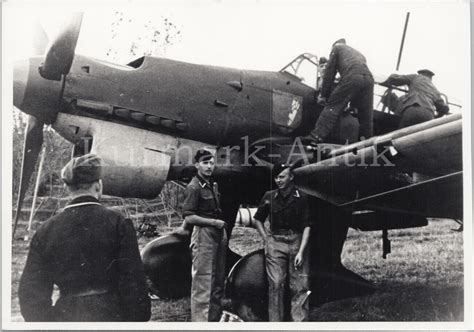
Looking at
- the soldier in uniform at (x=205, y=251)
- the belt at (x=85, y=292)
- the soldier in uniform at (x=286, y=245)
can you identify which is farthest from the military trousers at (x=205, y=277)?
the belt at (x=85, y=292)

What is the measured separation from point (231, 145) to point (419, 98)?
2090mm

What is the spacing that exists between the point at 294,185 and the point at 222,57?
148 cm

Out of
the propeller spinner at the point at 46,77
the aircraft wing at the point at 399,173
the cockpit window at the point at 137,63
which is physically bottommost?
the aircraft wing at the point at 399,173

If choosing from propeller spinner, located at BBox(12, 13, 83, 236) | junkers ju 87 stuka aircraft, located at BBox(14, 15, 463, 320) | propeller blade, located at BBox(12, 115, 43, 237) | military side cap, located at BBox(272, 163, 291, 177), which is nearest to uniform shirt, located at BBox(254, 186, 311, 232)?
junkers ju 87 stuka aircraft, located at BBox(14, 15, 463, 320)

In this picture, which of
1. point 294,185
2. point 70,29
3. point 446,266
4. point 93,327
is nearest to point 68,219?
point 93,327

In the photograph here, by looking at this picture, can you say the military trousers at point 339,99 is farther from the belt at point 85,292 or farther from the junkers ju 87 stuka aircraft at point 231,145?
the belt at point 85,292

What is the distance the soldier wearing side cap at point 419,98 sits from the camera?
5.46 metres

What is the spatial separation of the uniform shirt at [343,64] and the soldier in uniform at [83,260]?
118 inches

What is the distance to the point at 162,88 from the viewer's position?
4.67 meters

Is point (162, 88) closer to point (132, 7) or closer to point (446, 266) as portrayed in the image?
point (132, 7)

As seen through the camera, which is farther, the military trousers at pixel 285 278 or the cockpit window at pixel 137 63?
the cockpit window at pixel 137 63

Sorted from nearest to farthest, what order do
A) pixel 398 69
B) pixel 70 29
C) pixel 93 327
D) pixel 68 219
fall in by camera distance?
1. pixel 68 219
2. pixel 93 327
3. pixel 70 29
4. pixel 398 69

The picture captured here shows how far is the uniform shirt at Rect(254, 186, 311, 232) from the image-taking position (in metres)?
4.48

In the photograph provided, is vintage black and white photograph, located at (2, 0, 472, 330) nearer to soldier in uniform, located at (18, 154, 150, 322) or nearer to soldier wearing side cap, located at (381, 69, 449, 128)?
soldier wearing side cap, located at (381, 69, 449, 128)
